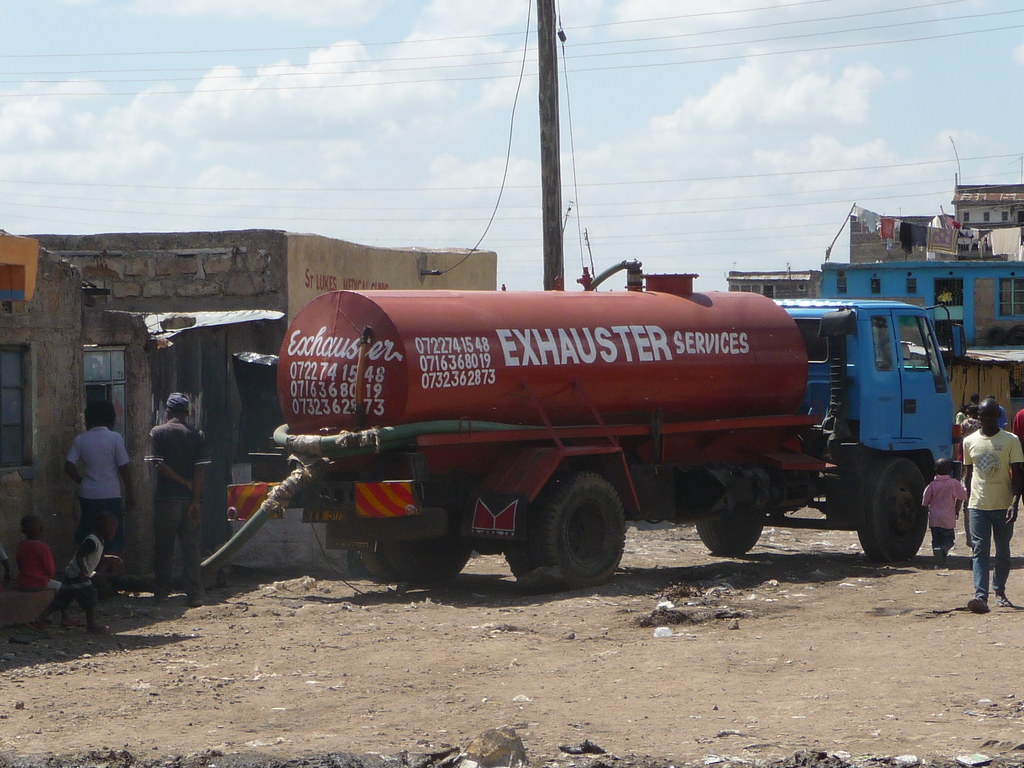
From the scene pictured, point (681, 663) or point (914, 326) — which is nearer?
point (681, 663)

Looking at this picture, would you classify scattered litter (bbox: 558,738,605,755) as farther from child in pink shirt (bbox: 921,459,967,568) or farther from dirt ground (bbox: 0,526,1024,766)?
child in pink shirt (bbox: 921,459,967,568)

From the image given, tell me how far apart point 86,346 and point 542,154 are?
728cm

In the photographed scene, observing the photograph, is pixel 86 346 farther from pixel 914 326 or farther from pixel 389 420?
pixel 914 326

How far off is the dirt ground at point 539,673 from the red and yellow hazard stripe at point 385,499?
2.50 feet

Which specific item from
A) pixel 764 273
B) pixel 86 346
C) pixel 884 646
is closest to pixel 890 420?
pixel 884 646

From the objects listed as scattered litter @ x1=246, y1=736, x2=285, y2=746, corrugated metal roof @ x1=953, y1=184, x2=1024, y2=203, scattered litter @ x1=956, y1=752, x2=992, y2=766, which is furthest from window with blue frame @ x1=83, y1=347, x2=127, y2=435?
corrugated metal roof @ x1=953, y1=184, x2=1024, y2=203

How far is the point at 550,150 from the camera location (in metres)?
17.4

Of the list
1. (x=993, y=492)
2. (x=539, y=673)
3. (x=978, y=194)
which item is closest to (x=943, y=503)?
(x=993, y=492)

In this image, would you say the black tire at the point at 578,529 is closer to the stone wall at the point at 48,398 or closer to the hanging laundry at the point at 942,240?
the stone wall at the point at 48,398

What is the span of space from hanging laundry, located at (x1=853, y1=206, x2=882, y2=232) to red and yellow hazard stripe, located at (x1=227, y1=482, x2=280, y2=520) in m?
50.9

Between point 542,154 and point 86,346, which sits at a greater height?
point 542,154

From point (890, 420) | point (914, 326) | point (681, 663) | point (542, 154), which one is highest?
point (542, 154)

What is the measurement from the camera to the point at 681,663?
27.7 feet

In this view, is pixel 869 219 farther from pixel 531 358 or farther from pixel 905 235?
pixel 531 358
